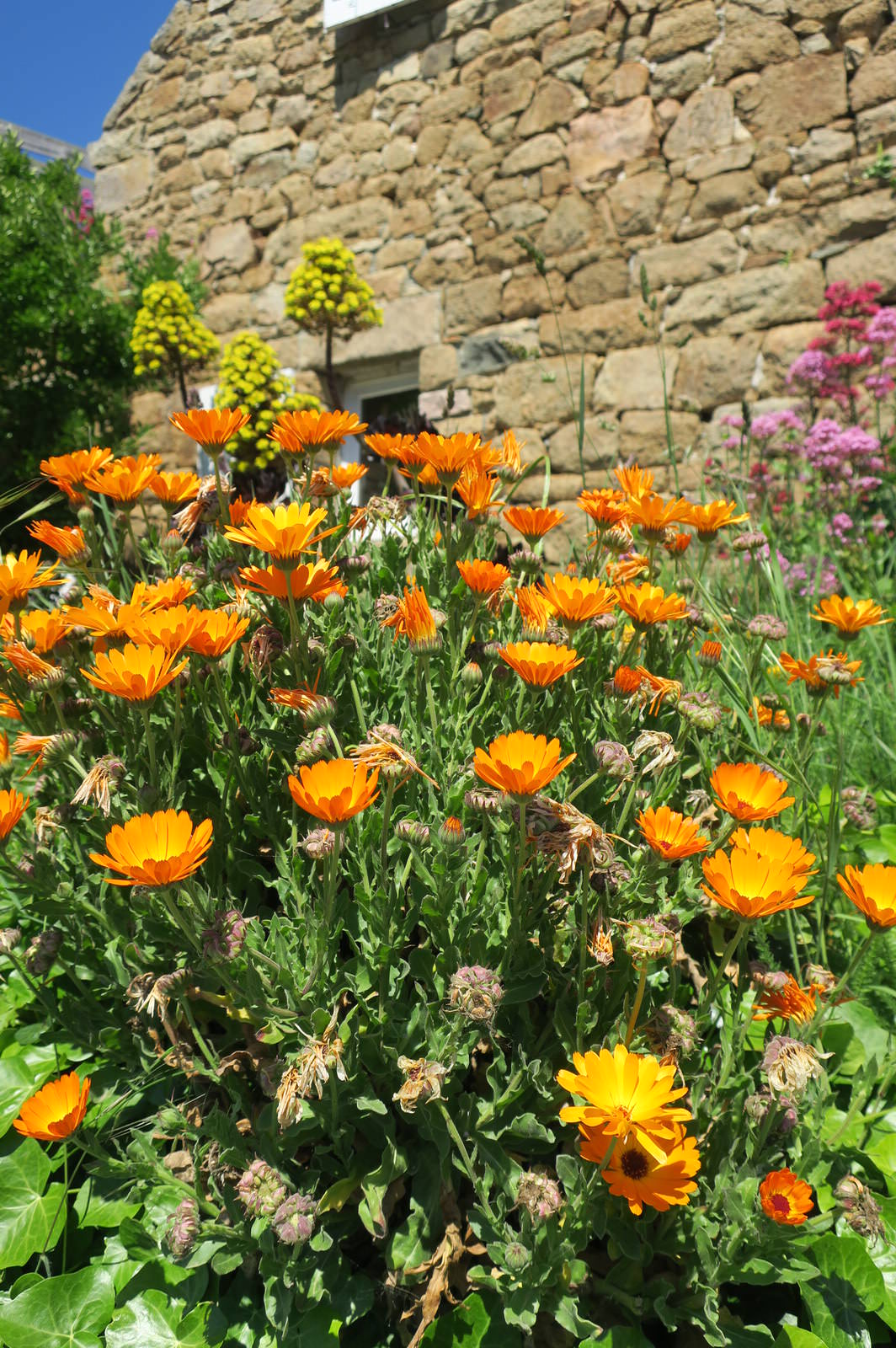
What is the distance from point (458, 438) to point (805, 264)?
3972 millimetres

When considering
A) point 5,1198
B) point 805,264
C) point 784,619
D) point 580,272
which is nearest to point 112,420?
point 580,272

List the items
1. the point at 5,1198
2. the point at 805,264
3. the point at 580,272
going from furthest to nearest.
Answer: the point at 580,272 < the point at 805,264 < the point at 5,1198

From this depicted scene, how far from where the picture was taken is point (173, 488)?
59.3 inches

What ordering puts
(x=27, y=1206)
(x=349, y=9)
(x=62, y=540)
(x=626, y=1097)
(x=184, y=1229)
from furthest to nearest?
(x=349, y=9) → (x=62, y=540) → (x=27, y=1206) → (x=184, y=1229) → (x=626, y=1097)

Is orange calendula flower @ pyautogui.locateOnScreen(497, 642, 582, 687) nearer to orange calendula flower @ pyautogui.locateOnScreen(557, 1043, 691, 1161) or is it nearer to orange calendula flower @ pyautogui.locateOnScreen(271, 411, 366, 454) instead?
orange calendula flower @ pyautogui.locateOnScreen(557, 1043, 691, 1161)

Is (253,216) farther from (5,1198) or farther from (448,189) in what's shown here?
(5,1198)

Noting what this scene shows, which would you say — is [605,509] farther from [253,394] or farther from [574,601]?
[253,394]

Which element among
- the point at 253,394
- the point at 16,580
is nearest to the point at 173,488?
the point at 16,580

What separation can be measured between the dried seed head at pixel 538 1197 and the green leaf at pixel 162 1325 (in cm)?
45

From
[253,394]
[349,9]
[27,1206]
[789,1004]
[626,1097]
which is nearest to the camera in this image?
[626,1097]

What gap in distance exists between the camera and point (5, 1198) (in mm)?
1279

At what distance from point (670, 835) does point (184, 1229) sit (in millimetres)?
763

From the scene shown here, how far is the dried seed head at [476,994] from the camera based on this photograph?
971 mm

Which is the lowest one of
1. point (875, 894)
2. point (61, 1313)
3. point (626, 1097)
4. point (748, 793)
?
point (61, 1313)
